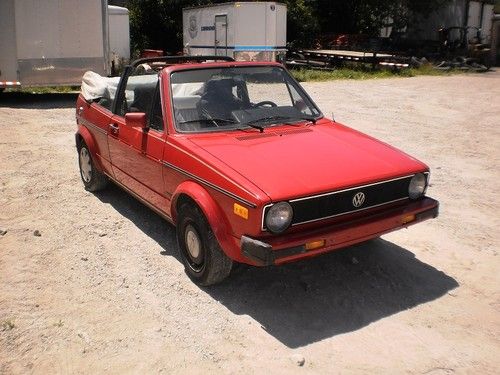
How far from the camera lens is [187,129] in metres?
4.45

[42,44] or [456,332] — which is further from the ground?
[42,44]

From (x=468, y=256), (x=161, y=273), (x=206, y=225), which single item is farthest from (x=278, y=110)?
(x=468, y=256)

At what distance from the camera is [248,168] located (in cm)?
380

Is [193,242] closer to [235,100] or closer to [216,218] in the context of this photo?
[216,218]

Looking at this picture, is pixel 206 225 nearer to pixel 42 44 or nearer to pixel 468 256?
pixel 468 256

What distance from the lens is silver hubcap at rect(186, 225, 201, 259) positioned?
13.4 feet

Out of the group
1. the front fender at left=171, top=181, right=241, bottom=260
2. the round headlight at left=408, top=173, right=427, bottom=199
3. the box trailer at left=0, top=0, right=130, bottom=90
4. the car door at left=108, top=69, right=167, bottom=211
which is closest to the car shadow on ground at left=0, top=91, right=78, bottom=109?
the box trailer at left=0, top=0, right=130, bottom=90

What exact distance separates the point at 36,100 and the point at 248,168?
12866 mm

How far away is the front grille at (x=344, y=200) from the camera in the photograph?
363 centimetres

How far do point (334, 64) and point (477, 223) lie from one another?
2152cm

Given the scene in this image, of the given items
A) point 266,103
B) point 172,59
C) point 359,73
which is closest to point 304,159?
point 266,103

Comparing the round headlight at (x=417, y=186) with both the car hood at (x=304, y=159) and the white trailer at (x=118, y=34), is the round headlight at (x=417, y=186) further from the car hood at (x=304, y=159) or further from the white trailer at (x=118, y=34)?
the white trailer at (x=118, y=34)

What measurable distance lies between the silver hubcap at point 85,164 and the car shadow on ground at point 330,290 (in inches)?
77.1

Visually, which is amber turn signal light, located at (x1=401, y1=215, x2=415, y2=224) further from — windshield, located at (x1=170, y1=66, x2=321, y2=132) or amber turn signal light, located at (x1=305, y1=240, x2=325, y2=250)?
windshield, located at (x1=170, y1=66, x2=321, y2=132)
